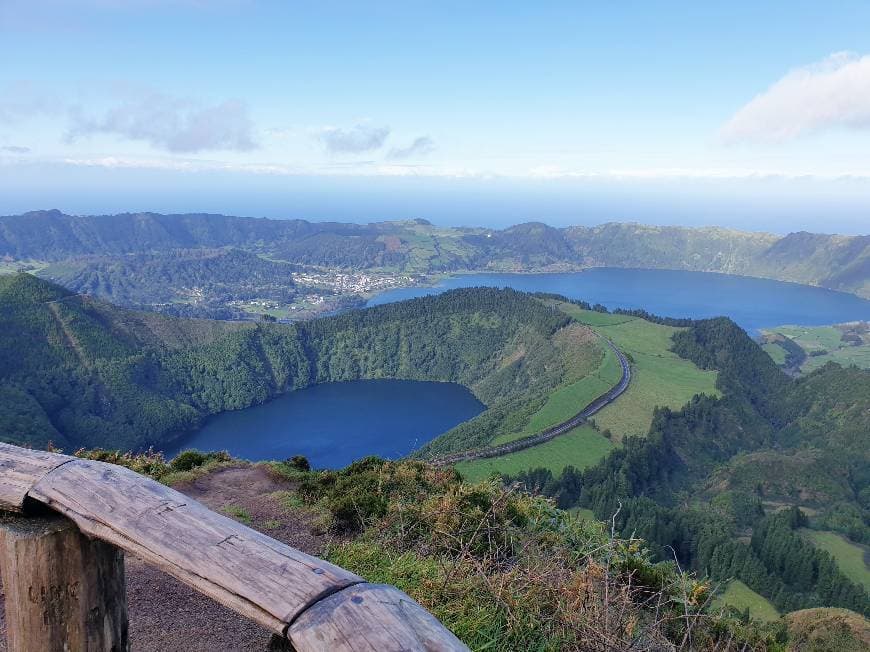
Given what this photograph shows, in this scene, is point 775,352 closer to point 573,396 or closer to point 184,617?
point 573,396

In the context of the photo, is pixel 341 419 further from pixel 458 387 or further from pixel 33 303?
pixel 33 303

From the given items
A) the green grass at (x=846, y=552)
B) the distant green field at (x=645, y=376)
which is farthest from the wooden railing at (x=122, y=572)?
the distant green field at (x=645, y=376)

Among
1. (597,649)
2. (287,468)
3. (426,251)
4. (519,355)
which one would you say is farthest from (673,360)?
(426,251)

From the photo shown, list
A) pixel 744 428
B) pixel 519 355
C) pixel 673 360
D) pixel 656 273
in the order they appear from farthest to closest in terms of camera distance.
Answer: pixel 656 273, pixel 519 355, pixel 673 360, pixel 744 428

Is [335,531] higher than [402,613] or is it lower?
lower

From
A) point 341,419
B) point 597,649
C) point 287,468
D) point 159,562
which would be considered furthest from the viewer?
point 341,419

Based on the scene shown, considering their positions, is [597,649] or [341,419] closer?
[597,649]

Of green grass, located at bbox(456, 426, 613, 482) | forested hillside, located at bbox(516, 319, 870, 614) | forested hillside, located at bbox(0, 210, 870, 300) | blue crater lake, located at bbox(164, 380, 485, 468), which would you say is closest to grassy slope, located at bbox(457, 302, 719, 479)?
green grass, located at bbox(456, 426, 613, 482)

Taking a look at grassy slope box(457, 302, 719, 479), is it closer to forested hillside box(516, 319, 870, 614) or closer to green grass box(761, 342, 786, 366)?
forested hillside box(516, 319, 870, 614)
